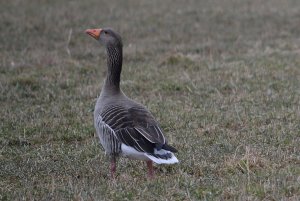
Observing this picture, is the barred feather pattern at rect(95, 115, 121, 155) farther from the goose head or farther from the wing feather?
the goose head

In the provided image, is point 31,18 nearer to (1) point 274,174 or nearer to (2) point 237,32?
(2) point 237,32

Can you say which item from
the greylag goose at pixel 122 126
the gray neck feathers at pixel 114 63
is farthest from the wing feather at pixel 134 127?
the gray neck feathers at pixel 114 63

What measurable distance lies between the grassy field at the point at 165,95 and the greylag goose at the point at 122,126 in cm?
34

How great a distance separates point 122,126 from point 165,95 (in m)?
4.77

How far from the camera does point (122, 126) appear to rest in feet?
20.7

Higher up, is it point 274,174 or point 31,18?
point 274,174

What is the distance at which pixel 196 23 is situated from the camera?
18.1 m

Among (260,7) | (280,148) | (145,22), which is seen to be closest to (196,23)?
(145,22)

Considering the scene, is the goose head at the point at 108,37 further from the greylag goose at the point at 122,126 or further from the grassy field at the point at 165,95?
the grassy field at the point at 165,95

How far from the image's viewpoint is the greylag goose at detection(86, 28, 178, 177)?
596 cm

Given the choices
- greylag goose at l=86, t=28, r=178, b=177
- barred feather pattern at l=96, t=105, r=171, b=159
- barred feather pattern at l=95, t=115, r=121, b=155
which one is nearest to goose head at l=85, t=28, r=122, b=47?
greylag goose at l=86, t=28, r=178, b=177

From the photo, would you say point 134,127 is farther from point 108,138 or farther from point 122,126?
point 108,138

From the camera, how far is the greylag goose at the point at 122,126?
5.96 metres

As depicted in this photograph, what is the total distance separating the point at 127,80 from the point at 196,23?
669 cm
